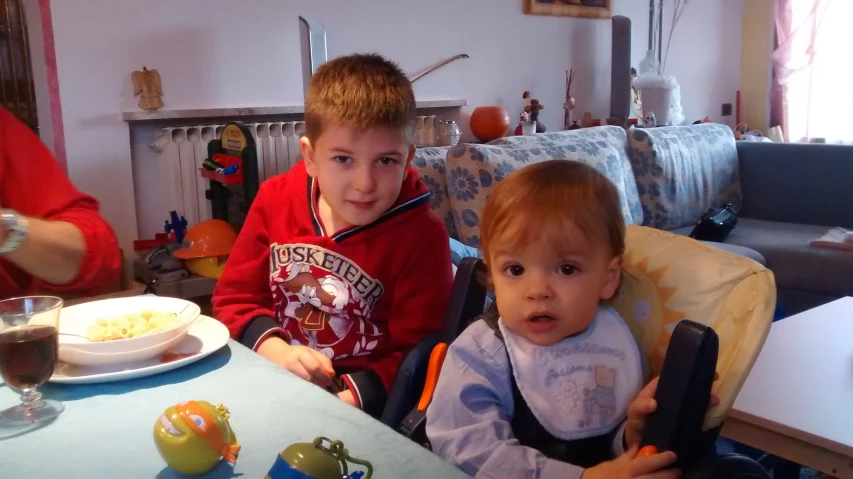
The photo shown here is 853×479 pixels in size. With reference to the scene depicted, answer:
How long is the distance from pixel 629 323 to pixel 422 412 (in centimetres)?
36

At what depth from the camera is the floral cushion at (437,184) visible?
107 inches

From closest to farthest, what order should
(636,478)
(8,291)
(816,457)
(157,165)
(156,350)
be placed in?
(636,478)
(156,350)
(816,457)
(8,291)
(157,165)

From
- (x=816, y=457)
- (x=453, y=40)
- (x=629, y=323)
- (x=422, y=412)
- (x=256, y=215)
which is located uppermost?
(x=453, y=40)

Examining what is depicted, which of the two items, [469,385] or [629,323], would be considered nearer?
[469,385]

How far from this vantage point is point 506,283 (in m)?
1.00

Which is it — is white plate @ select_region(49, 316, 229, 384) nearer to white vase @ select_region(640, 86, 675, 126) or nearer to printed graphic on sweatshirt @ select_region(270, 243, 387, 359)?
printed graphic on sweatshirt @ select_region(270, 243, 387, 359)

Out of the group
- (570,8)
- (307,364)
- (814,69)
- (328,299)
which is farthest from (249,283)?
(814,69)

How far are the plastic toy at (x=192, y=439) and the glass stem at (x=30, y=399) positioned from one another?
0.78 ft

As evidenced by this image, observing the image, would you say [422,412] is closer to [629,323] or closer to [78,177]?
[629,323]

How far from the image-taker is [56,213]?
135 cm

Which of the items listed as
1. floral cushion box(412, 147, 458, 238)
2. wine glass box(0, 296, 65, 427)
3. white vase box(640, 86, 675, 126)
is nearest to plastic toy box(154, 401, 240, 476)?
wine glass box(0, 296, 65, 427)

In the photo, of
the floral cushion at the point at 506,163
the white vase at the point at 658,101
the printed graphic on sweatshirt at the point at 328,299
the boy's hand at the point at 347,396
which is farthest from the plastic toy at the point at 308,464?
the white vase at the point at 658,101

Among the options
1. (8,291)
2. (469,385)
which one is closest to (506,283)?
(469,385)

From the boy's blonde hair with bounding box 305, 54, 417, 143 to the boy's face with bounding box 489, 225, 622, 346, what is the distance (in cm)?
35
